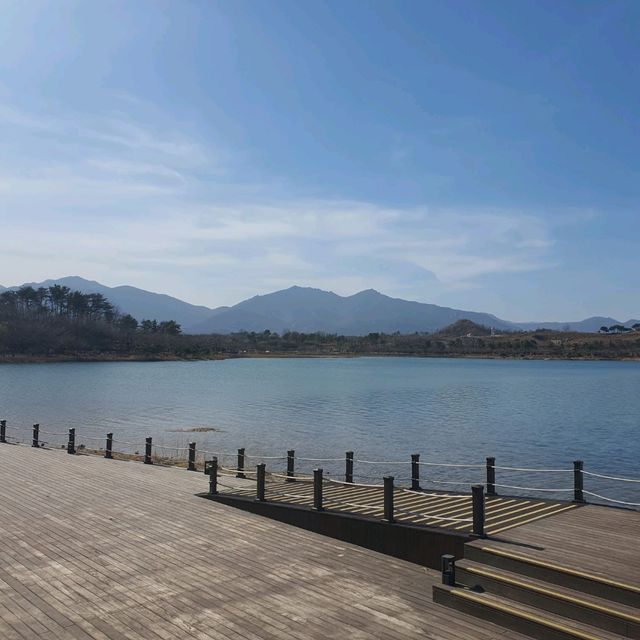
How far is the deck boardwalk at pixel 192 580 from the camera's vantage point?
6.71m

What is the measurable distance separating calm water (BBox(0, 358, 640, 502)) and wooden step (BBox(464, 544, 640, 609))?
1560 centimetres

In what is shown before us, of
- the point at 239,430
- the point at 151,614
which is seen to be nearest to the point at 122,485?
the point at 151,614

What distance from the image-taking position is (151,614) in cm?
709

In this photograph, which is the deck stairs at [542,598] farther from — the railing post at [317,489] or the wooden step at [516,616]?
the railing post at [317,489]

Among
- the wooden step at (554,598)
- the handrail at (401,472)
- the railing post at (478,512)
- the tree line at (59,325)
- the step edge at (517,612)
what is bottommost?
the handrail at (401,472)

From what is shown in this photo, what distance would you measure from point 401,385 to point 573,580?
79684 mm

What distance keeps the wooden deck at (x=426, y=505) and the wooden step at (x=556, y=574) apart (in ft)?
3.56

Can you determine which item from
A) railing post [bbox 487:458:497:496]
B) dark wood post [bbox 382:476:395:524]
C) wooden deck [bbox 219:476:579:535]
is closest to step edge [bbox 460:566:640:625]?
wooden deck [bbox 219:476:579:535]

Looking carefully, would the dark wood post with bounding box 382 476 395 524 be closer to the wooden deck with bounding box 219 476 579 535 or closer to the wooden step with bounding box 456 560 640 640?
the wooden deck with bounding box 219 476 579 535

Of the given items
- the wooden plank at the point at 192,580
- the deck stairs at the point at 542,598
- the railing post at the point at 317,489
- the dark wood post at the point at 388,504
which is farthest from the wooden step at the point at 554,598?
the railing post at the point at 317,489

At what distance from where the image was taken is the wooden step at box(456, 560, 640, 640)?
6.36 metres

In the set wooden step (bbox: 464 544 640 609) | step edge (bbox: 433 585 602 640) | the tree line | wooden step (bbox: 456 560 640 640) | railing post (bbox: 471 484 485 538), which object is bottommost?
step edge (bbox: 433 585 602 640)

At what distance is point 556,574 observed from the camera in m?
7.36

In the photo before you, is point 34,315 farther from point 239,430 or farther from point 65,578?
point 65,578
